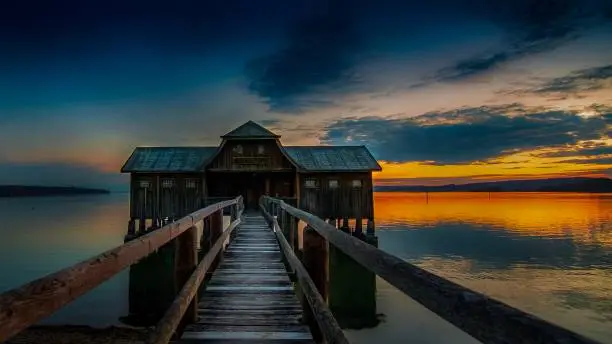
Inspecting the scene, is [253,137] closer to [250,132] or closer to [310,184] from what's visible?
[250,132]

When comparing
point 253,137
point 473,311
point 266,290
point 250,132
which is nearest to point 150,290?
point 253,137

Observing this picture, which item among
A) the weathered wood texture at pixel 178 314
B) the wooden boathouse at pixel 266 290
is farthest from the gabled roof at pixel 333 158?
the weathered wood texture at pixel 178 314

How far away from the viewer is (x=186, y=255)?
516 cm

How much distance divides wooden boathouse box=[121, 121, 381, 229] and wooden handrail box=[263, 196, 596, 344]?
27.0 meters

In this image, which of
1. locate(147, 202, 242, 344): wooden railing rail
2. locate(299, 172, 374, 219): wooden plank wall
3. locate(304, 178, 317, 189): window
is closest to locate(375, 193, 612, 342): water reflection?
locate(299, 172, 374, 219): wooden plank wall

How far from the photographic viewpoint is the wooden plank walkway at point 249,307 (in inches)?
187

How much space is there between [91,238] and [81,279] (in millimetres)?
53541

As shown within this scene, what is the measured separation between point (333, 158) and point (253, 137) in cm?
609

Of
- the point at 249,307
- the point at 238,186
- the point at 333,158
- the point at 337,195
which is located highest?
the point at 333,158

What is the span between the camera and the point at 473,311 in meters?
1.42

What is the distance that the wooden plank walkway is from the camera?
4750 millimetres

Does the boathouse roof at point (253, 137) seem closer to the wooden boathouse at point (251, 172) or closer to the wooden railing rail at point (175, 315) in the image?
the wooden boathouse at point (251, 172)

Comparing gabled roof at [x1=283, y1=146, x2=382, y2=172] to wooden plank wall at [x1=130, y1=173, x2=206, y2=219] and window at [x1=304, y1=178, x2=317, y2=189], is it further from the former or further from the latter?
wooden plank wall at [x1=130, y1=173, x2=206, y2=219]

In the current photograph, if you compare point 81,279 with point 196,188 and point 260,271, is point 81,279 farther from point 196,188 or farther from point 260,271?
point 196,188
